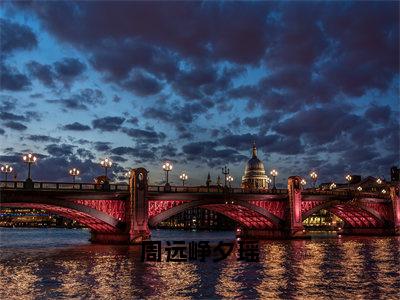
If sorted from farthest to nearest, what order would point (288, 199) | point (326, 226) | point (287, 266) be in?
point (326, 226), point (288, 199), point (287, 266)

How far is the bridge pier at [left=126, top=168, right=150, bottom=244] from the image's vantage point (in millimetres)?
72625

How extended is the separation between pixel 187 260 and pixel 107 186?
24.9 meters

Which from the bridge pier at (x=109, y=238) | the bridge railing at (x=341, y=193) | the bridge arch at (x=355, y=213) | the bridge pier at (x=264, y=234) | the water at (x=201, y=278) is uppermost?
the bridge railing at (x=341, y=193)

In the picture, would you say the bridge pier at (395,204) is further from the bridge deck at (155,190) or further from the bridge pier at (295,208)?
the bridge pier at (295,208)

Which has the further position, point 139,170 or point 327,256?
point 139,170

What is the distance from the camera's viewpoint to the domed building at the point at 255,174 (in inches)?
7436

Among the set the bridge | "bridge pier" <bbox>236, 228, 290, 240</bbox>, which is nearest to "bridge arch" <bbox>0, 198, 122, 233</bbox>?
the bridge

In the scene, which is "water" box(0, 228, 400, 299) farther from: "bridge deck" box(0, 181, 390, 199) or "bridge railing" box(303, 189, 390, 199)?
"bridge railing" box(303, 189, 390, 199)

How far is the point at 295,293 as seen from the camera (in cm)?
3212

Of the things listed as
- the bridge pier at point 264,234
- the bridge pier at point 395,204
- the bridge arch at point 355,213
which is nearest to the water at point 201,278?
the bridge pier at point 264,234

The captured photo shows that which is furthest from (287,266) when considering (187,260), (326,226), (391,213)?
(326,226)

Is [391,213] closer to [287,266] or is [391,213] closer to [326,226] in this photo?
[326,226]

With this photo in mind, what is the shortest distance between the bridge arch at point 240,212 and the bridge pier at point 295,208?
2.20 meters

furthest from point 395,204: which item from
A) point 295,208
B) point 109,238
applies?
point 109,238
